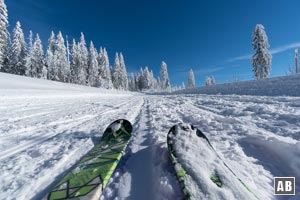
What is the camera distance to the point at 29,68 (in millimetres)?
39188

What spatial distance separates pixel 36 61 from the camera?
40375mm

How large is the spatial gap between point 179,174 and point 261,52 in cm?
→ 3758

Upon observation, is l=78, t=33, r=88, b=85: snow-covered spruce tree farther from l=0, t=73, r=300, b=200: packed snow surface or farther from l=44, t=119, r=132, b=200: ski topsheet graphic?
l=44, t=119, r=132, b=200: ski topsheet graphic

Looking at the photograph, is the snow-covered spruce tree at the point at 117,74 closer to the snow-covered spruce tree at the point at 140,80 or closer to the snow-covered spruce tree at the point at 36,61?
the snow-covered spruce tree at the point at 140,80

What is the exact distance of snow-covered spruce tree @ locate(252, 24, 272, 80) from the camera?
1283 inches

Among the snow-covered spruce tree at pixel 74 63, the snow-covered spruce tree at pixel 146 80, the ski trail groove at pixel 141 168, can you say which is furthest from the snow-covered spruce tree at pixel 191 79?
the ski trail groove at pixel 141 168

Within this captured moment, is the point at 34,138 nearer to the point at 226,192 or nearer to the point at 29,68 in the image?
the point at 226,192

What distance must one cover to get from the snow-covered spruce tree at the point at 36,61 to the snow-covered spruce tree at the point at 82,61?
848 centimetres

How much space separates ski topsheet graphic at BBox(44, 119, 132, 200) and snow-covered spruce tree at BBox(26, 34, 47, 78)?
44417mm

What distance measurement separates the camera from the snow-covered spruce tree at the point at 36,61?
3953 cm

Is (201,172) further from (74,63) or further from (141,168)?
(74,63)

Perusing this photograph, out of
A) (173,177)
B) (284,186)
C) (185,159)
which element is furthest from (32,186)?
(284,186)

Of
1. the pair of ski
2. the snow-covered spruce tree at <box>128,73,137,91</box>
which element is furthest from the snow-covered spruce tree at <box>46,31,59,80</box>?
the pair of ski

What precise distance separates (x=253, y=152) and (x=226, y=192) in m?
1.36
